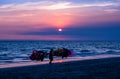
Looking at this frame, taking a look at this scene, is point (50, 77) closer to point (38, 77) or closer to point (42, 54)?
point (38, 77)

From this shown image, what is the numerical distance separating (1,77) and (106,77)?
21.4 feet

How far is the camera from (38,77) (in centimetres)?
1983

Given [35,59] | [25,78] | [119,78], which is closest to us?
[119,78]

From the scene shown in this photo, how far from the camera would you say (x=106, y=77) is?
1922 centimetres

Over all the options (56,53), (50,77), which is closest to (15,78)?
(50,77)

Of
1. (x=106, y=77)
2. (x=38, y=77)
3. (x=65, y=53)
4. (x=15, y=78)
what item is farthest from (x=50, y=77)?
(x=65, y=53)

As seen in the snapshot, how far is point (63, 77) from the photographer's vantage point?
19609 mm

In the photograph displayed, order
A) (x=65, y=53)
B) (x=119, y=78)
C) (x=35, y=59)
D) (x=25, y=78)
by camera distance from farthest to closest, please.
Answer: (x=65, y=53) < (x=35, y=59) < (x=25, y=78) < (x=119, y=78)

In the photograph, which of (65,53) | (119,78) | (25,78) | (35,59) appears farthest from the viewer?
(65,53)

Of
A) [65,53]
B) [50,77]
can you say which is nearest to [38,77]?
[50,77]

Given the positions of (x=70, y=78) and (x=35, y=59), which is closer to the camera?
(x=70, y=78)

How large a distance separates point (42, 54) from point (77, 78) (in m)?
18.2

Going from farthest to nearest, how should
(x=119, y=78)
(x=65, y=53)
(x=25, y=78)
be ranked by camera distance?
(x=65, y=53) < (x=25, y=78) < (x=119, y=78)

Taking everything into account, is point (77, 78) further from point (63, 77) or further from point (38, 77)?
point (38, 77)
